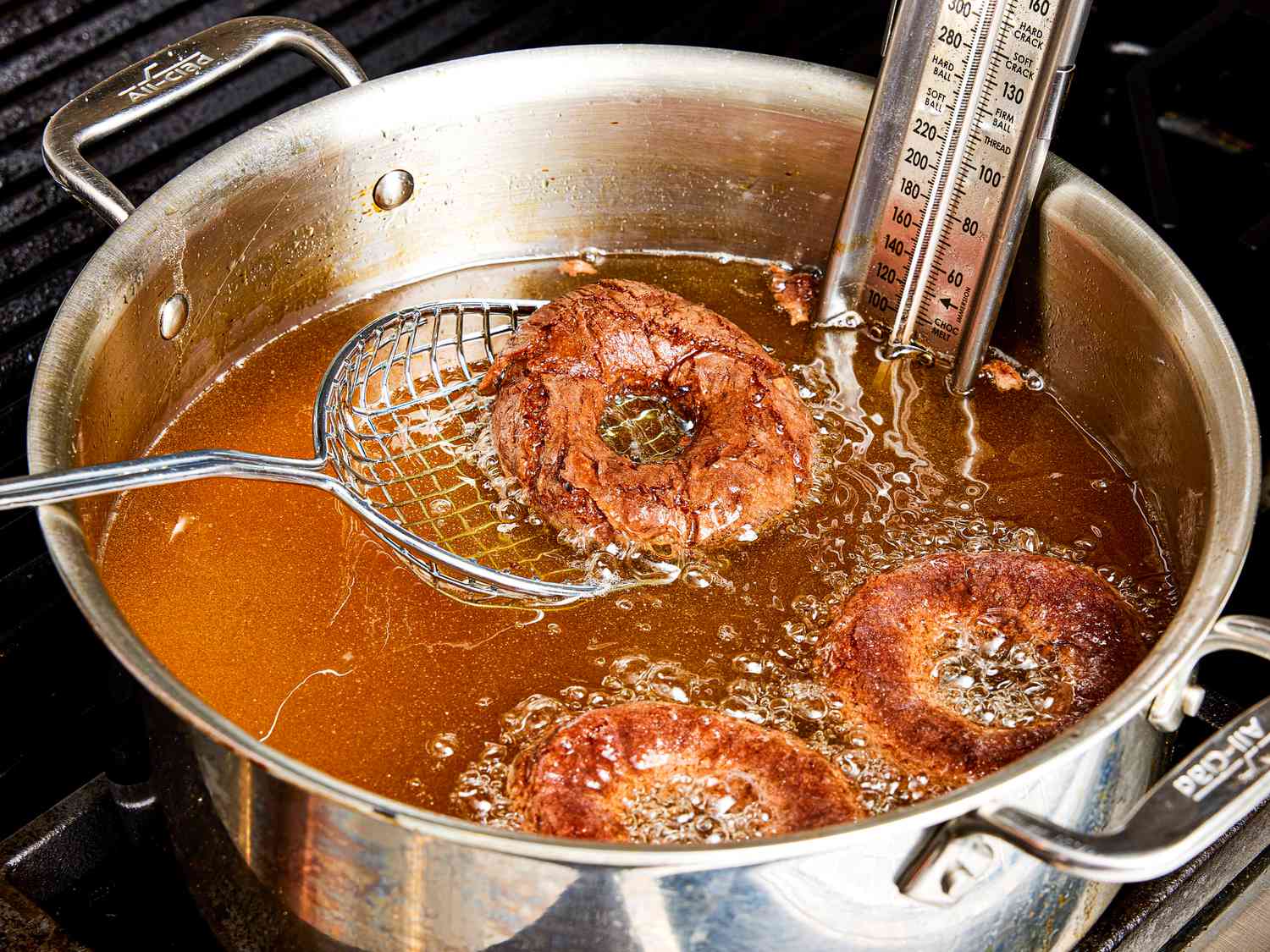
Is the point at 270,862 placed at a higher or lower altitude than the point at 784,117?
lower

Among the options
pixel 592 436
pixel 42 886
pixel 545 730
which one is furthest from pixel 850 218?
pixel 42 886

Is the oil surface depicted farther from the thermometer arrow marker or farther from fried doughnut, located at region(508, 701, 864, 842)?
the thermometer arrow marker

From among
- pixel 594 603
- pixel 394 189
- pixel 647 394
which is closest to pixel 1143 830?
pixel 594 603

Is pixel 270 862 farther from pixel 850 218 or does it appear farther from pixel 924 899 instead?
pixel 850 218

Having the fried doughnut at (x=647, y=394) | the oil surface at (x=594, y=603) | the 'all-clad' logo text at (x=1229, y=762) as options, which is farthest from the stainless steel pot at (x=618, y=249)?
the fried doughnut at (x=647, y=394)

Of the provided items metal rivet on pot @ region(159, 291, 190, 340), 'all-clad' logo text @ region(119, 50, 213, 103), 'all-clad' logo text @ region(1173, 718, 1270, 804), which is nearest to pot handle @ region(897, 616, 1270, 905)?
'all-clad' logo text @ region(1173, 718, 1270, 804)

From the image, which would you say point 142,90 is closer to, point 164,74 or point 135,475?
point 164,74
